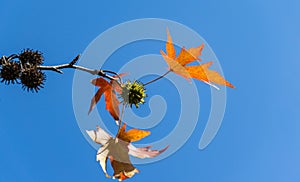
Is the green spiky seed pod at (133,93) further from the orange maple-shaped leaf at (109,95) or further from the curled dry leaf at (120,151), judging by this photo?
the curled dry leaf at (120,151)

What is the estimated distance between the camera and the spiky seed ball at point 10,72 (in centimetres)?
120

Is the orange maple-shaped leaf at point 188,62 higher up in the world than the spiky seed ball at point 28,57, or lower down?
lower down

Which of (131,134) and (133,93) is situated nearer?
(131,134)

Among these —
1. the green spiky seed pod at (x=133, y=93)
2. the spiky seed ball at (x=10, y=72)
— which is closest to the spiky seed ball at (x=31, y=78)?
the spiky seed ball at (x=10, y=72)

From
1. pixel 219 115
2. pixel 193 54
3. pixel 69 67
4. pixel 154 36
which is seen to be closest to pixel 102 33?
pixel 154 36

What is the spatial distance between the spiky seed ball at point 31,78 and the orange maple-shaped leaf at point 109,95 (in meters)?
0.18

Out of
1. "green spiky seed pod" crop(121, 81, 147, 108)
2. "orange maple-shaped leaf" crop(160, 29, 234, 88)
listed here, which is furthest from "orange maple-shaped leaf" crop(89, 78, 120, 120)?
"orange maple-shaped leaf" crop(160, 29, 234, 88)

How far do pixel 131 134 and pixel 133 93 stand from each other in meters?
0.22

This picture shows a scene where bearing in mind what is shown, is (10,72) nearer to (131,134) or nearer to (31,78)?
(31,78)

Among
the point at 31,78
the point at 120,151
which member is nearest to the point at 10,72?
the point at 31,78

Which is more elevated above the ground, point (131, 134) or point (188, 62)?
point (188, 62)

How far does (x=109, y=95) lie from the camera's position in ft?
4.27

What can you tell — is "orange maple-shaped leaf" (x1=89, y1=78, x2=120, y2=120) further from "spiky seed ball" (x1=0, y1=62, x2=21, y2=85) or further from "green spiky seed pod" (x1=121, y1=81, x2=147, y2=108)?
"spiky seed ball" (x1=0, y1=62, x2=21, y2=85)

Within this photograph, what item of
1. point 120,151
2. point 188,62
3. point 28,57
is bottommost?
point 120,151
